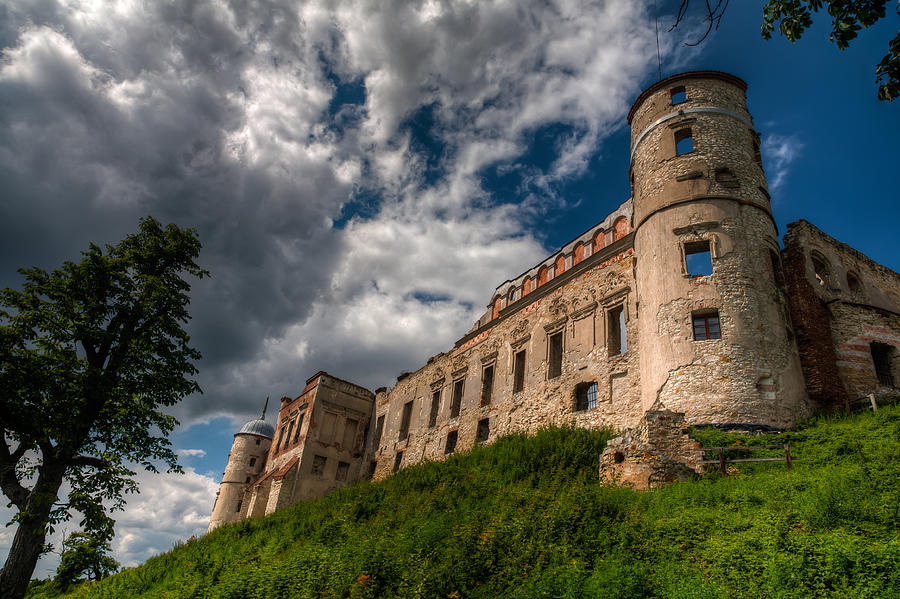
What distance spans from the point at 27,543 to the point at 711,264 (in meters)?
19.3

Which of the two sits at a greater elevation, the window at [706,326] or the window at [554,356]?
the window at [554,356]

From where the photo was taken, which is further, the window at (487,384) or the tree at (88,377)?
the window at (487,384)

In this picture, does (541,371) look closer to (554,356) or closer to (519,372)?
(554,356)

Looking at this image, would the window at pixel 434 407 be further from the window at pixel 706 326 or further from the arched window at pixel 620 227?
the window at pixel 706 326

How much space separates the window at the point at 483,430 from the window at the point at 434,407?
162 inches

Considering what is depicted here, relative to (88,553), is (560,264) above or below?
Answer: above

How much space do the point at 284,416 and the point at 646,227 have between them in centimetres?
2764

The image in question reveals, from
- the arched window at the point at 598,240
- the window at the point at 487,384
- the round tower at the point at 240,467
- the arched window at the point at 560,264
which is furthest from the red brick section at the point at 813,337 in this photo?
the round tower at the point at 240,467

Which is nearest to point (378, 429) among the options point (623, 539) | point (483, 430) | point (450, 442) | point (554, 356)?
point (450, 442)

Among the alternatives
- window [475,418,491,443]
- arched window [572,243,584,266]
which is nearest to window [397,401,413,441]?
window [475,418,491,443]

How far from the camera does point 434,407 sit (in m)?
29.2

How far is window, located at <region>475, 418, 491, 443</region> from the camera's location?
79.4 ft

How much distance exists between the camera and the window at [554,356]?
72.7 feet

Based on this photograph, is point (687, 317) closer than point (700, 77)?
Yes
